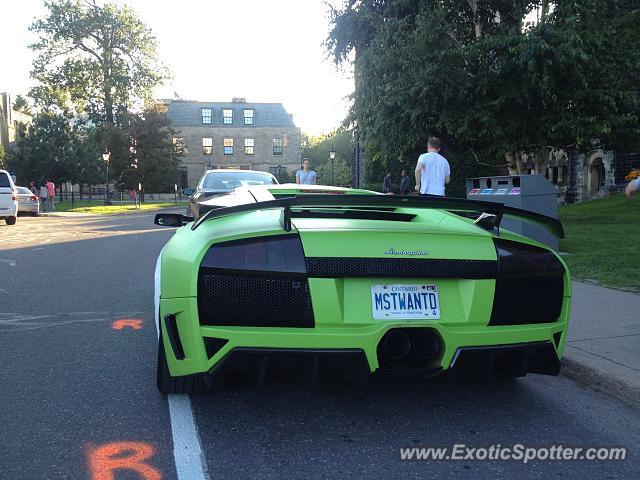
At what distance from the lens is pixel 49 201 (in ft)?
108

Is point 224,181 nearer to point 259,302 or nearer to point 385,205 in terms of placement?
point 385,205

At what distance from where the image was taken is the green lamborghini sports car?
2814mm

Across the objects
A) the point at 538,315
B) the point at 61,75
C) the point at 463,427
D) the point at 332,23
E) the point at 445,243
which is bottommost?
the point at 463,427

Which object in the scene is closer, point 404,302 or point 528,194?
point 404,302

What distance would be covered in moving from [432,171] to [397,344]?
6224mm

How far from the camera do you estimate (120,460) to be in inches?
109

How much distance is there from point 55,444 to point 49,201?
1305 inches

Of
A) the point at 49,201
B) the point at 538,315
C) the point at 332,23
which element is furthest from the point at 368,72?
the point at 49,201

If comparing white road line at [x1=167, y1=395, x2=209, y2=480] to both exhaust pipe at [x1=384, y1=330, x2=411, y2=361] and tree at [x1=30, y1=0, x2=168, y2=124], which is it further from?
tree at [x1=30, y1=0, x2=168, y2=124]

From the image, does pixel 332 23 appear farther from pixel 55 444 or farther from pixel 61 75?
pixel 61 75

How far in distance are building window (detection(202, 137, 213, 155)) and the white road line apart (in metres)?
59.9

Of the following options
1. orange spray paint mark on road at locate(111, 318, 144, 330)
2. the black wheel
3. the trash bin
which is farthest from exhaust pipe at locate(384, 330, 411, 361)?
the trash bin

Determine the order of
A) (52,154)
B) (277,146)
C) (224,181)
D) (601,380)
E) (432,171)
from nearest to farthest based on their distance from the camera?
(601,380)
(432,171)
(224,181)
(52,154)
(277,146)

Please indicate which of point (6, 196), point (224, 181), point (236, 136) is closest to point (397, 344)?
point (224, 181)
